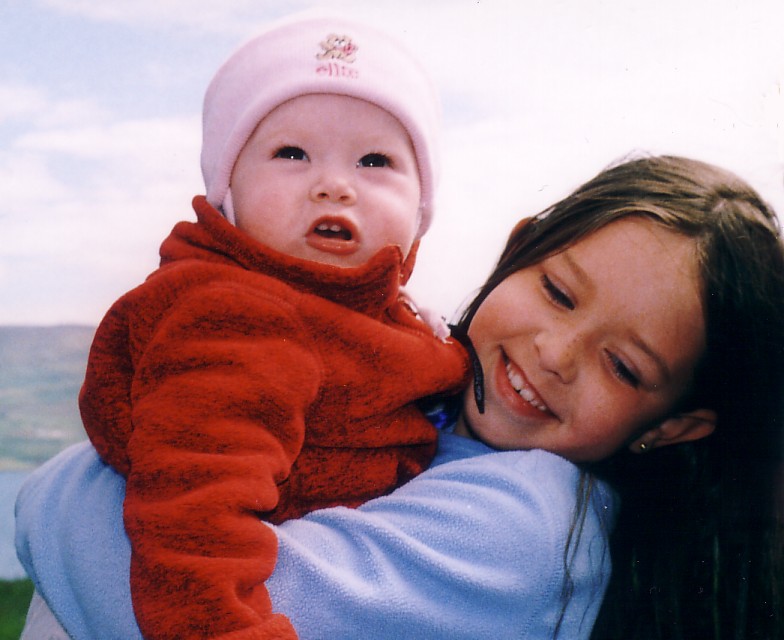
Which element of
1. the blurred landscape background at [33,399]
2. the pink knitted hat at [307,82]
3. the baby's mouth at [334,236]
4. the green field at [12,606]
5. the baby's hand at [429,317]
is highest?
the pink knitted hat at [307,82]

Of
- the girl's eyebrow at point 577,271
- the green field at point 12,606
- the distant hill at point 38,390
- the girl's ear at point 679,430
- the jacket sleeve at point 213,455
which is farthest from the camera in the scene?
the green field at point 12,606

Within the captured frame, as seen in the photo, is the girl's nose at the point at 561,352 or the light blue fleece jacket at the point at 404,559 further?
the girl's nose at the point at 561,352

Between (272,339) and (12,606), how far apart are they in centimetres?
166

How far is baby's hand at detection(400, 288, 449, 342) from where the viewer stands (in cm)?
109

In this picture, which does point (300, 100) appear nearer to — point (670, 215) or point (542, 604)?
point (670, 215)

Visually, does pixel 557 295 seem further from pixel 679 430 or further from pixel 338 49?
pixel 338 49

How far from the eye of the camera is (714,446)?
4.01ft

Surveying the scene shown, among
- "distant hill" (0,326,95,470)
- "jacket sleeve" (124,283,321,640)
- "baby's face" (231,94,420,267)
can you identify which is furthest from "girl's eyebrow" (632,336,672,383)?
"distant hill" (0,326,95,470)

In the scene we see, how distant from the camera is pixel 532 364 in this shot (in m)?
1.07

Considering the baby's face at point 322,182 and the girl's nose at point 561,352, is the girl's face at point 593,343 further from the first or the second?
the baby's face at point 322,182

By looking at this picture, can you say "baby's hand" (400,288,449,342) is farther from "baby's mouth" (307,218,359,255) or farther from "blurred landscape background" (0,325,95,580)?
"blurred landscape background" (0,325,95,580)

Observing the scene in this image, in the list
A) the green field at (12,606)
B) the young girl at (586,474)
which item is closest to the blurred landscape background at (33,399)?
the green field at (12,606)

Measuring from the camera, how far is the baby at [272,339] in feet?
2.36

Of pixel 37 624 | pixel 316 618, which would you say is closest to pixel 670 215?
pixel 316 618
